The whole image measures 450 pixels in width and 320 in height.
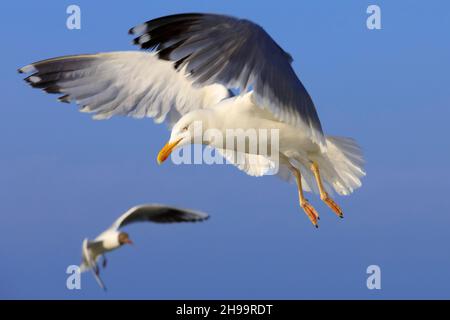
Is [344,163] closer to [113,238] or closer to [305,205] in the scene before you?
[305,205]

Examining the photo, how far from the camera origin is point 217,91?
17.4 feet

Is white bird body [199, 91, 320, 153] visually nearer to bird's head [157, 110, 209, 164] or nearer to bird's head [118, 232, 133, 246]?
bird's head [157, 110, 209, 164]

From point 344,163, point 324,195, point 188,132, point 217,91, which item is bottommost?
point 324,195

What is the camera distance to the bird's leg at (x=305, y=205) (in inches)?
190

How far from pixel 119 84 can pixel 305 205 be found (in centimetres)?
136

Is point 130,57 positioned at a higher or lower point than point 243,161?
higher

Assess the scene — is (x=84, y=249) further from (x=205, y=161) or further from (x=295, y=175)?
(x=295, y=175)

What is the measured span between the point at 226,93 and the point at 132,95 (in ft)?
1.94

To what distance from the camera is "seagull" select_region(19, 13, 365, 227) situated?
161 inches

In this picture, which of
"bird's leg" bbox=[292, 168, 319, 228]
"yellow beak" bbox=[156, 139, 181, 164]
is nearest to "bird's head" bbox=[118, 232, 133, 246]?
"yellow beak" bbox=[156, 139, 181, 164]

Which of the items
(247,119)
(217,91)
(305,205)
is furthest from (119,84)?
(305,205)

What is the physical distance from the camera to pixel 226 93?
525 centimetres

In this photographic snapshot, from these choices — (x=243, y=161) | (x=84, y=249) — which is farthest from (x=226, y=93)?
(x=84, y=249)

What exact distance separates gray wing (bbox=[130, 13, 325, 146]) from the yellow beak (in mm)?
551
